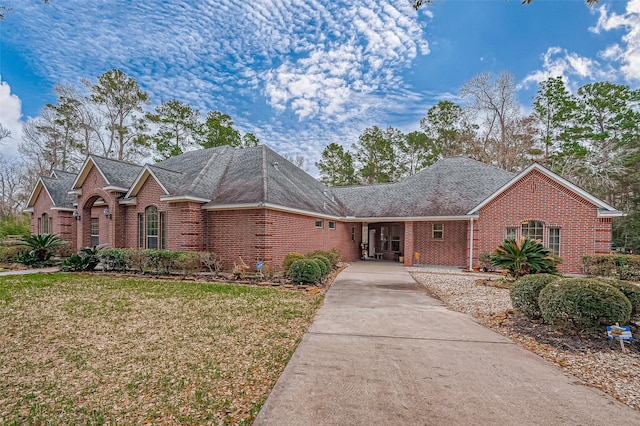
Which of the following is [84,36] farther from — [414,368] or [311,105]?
[414,368]

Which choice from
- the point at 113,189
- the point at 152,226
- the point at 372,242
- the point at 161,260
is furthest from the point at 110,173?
the point at 372,242

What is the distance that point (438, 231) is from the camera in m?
16.3

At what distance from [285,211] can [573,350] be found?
Result: 1010 centimetres

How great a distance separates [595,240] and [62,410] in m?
17.8

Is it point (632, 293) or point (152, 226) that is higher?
point (152, 226)

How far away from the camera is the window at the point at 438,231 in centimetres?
1618

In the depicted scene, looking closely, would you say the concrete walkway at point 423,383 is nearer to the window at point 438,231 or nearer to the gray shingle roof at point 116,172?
the window at point 438,231

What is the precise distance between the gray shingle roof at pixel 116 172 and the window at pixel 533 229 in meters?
19.4

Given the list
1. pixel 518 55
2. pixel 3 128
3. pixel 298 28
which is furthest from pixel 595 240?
pixel 3 128

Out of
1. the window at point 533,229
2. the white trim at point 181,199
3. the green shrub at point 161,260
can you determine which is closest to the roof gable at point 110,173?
the white trim at point 181,199

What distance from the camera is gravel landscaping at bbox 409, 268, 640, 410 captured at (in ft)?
11.9

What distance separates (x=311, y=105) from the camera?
22.3 meters

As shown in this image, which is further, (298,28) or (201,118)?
(201,118)

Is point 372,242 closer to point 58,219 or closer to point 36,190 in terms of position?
point 58,219
